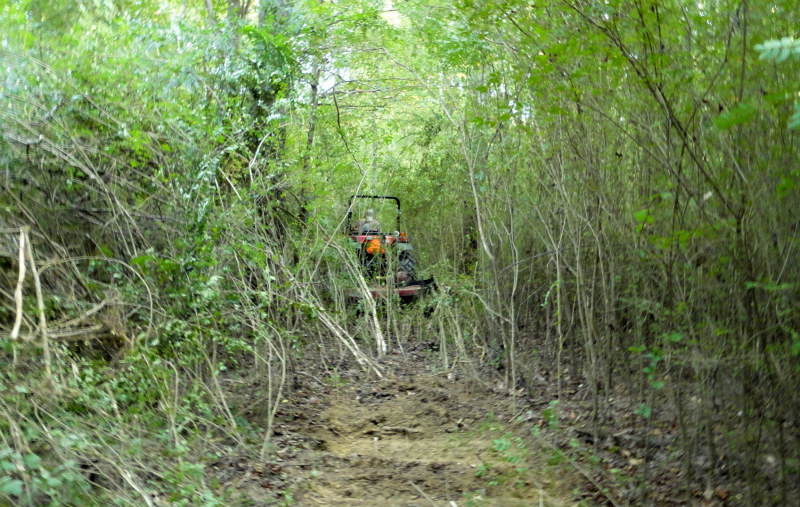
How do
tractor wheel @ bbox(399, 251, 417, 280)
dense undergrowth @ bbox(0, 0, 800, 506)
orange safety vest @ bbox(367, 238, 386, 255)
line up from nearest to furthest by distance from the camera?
dense undergrowth @ bbox(0, 0, 800, 506) < orange safety vest @ bbox(367, 238, 386, 255) < tractor wheel @ bbox(399, 251, 417, 280)

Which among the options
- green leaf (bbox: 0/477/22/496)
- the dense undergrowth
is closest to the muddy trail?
the dense undergrowth

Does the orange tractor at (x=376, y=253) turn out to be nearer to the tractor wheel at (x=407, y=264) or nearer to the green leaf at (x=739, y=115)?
the tractor wheel at (x=407, y=264)

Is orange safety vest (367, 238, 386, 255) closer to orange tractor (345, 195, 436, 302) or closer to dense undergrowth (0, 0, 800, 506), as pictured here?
orange tractor (345, 195, 436, 302)

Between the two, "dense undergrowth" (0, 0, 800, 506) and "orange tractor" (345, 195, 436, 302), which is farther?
"orange tractor" (345, 195, 436, 302)

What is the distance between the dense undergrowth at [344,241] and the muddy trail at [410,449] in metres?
0.38

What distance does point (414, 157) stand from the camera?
42.3 ft

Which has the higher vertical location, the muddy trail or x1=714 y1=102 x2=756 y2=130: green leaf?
x1=714 y1=102 x2=756 y2=130: green leaf

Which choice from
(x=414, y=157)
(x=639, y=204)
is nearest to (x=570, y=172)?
(x=639, y=204)

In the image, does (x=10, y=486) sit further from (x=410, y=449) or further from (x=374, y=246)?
(x=374, y=246)

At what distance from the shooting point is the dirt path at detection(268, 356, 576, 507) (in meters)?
4.45

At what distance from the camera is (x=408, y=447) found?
5598 millimetres

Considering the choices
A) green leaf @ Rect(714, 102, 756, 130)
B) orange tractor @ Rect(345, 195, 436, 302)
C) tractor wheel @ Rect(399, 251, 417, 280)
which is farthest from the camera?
tractor wheel @ Rect(399, 251, 417, 280)

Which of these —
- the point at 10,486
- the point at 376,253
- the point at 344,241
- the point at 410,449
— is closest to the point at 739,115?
the point at 10,486

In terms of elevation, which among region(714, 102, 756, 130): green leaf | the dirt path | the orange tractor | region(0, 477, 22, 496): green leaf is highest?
region(714, 102, 756, 130): green leaf
